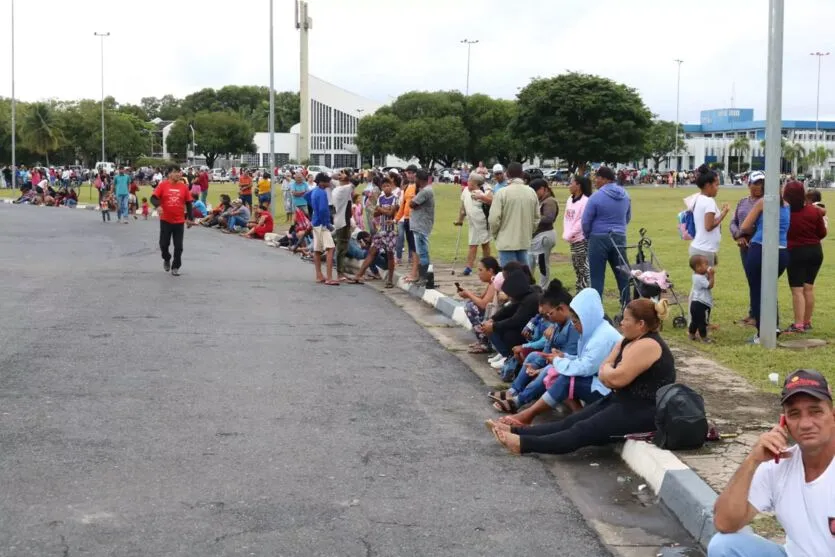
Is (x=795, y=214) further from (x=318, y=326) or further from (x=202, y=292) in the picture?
(x=202, y=292)

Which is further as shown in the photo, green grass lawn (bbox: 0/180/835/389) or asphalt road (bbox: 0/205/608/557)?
green grass lawn (bbox: 0/180/835/389)

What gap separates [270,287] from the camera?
53.5 feet

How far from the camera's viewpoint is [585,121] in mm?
65750

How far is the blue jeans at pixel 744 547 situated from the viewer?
4.20 metres

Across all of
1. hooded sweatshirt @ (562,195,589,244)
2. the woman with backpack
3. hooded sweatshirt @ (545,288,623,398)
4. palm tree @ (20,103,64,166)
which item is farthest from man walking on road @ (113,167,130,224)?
palm tree @ (20,103,64,166)

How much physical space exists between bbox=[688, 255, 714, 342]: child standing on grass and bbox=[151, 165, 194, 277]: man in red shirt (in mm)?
9324

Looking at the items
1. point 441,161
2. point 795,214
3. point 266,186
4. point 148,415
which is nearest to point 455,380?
point 148,415

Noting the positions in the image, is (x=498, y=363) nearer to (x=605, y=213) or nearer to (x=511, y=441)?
(x=605, y=213)

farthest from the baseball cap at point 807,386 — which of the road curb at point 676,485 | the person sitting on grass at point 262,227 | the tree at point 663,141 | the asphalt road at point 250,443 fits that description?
the tree at point 663,141

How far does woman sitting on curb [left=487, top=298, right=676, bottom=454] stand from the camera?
21.9ft

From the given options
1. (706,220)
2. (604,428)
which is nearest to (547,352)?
(604,428)

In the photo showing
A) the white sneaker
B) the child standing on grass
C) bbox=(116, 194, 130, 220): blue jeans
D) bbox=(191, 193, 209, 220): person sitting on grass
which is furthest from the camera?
bbox=(116, 194, 130, 220): blue jeans

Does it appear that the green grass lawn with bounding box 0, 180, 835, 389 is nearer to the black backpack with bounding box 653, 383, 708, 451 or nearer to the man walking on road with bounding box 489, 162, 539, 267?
the man walking on road with bounding box 489, 162, 539, 267

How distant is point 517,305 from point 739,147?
394 ft
